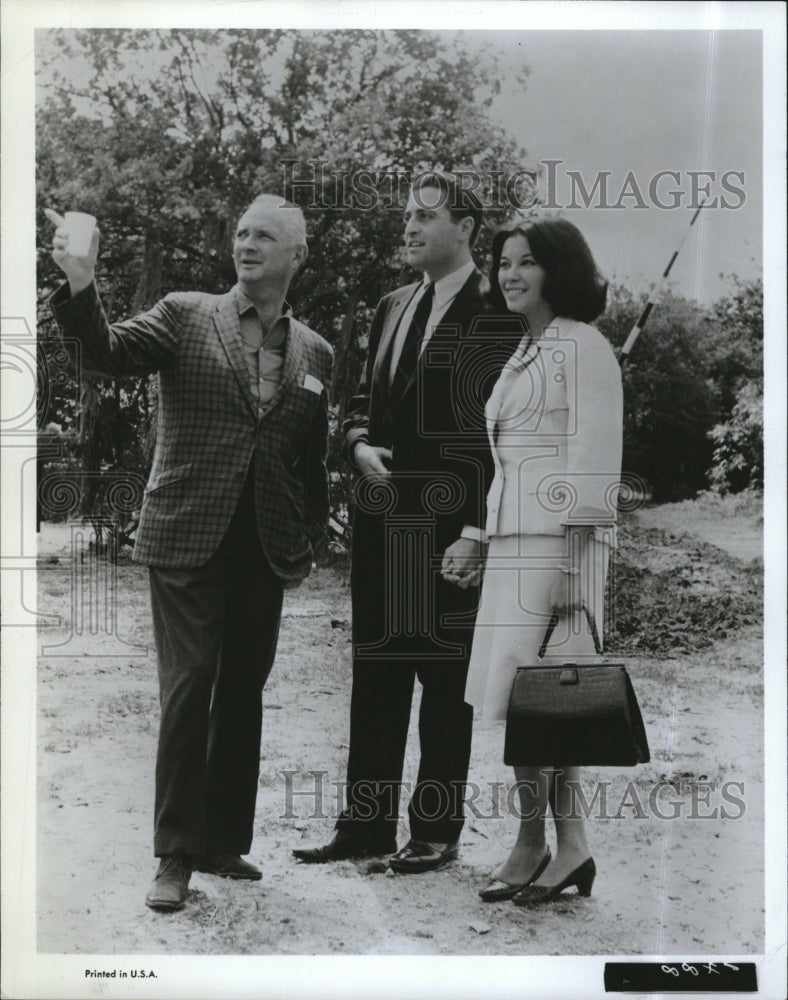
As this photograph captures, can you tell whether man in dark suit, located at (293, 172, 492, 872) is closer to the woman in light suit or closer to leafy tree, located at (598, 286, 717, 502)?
the woman in light suit

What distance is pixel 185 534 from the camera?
13.8ft

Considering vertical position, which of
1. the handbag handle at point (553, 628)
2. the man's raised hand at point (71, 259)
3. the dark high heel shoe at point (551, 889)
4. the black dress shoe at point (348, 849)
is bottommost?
the dark high heel shoe at point (551, 889)

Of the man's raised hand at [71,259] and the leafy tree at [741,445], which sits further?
the leafy tree at [741,445]

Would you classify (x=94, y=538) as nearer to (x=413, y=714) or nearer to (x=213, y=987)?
(x=413, y=714)

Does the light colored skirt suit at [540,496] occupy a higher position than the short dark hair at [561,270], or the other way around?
the short dark hair at [561,270]

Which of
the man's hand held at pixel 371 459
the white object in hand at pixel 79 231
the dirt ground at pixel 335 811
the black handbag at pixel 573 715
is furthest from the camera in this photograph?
the man's hand held at pixel 371 459

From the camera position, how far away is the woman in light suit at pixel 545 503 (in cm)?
426

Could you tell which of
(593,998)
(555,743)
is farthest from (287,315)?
(593,998)

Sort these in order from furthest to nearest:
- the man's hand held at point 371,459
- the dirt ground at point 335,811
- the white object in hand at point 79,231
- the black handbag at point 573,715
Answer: the man's hand held at point 371,459 < the dirt ground at point 335,811 < the white object in hand at point 79,231 < the black handbag at point 573,715

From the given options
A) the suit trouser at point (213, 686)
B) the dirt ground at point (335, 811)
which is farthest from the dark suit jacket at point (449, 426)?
the suit trouser at point (213, 686)

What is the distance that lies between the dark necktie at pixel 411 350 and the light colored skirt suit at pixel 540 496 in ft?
1.03

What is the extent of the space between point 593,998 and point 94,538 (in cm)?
240

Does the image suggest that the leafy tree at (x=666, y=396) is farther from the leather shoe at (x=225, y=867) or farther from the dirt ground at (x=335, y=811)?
the leather shoe at (x=225, y=867)

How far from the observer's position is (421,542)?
435 centimetres
